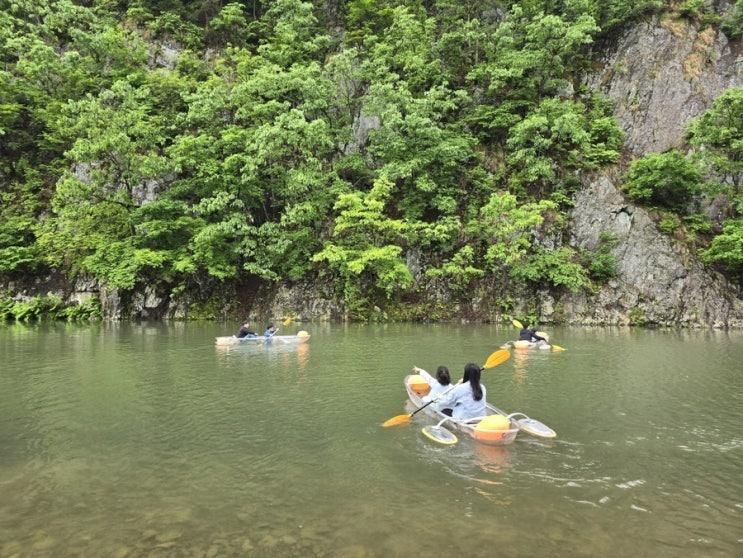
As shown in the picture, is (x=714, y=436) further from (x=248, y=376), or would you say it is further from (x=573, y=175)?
(x=573, y=175)

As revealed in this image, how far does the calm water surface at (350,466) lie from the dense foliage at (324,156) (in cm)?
1449

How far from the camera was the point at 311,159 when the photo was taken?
2817 cm

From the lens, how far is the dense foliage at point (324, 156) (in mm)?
27156

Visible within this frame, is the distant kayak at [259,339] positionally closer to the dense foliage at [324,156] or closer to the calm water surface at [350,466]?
the calm water surface at [350,466]

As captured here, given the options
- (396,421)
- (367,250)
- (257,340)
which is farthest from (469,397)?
(367,250)

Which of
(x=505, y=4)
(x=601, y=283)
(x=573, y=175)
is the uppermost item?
(x=505, y=4)

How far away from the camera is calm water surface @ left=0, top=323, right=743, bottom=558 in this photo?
15.7ft

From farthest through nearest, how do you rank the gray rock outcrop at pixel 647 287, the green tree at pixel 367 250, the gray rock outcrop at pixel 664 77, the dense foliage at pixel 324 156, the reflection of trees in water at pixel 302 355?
the gray rock outcrop at pixel 664 77 → the dense foliage at pixel 324 156 → the green tree at pixel 367 250 → the gray rock outcrop at pixel 647 287 → the reflection of trees in water at pixel 302 355

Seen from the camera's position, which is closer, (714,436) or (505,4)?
(714,436)

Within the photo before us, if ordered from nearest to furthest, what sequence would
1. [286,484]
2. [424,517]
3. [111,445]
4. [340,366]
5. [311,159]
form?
[424,517] → [286,484] → [111,445] → [340,366] → [311,159]

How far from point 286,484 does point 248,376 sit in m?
6.77

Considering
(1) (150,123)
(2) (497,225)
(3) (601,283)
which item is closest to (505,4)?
(2) (497,225)

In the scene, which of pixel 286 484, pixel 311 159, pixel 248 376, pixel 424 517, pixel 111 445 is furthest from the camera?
pixel 311 159

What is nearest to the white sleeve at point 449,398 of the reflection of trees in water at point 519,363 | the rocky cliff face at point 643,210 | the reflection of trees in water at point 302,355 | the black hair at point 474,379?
the black hair at point 474,379
